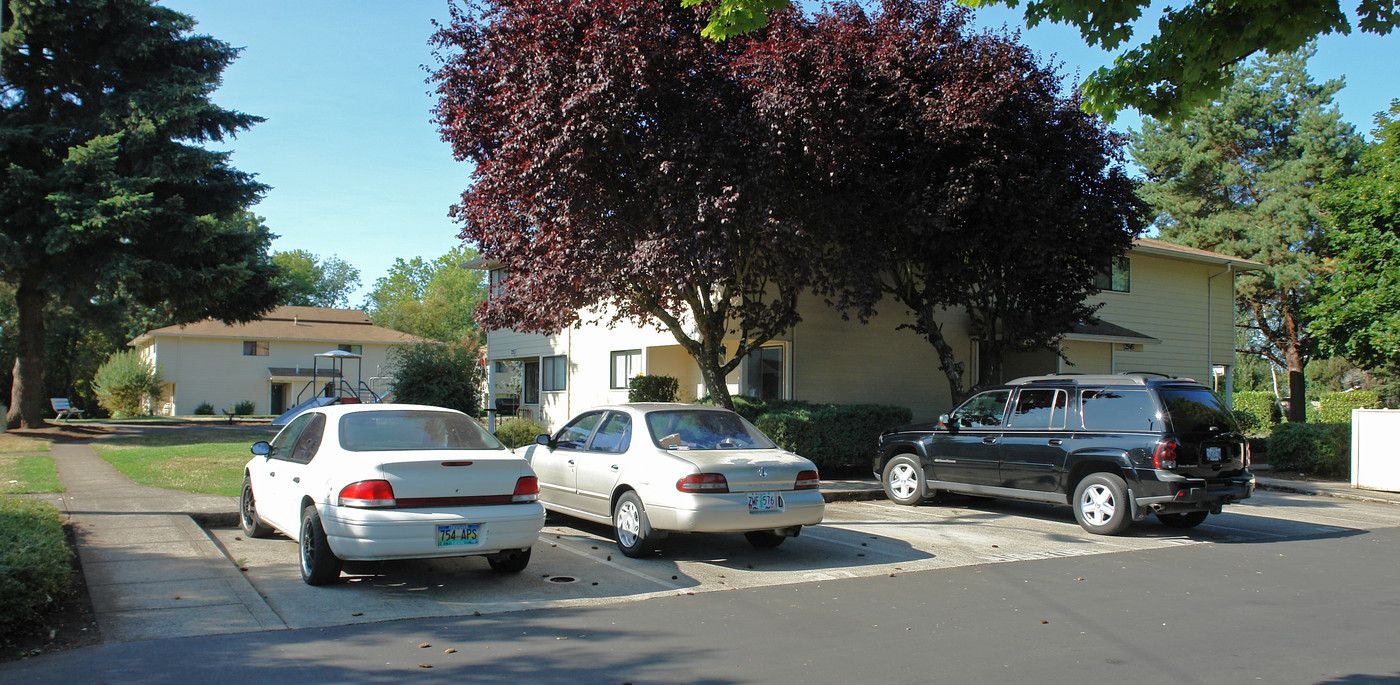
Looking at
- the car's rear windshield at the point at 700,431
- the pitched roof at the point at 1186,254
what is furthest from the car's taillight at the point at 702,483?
the pitched roof at the point at 1186,254

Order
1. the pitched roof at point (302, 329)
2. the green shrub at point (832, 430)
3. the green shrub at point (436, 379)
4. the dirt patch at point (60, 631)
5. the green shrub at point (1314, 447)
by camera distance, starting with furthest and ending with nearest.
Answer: the pitched roof at point (302, 329), the green shrub at point (436, 379), the green shrub at point (1314, 447), the green shrub at point (832, 430), the dirt patch at point (60, 631)

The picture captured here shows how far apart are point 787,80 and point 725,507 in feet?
25.1

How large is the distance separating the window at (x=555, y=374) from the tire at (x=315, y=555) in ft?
59.8

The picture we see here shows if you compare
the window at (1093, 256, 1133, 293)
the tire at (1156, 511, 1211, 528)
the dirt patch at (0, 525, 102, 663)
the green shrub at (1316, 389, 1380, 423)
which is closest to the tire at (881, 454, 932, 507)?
the tire at (1156, 511, 1211, 528)

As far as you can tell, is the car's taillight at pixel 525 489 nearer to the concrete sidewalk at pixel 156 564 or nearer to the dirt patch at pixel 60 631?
the concrete sidewalk at pixel 156 564

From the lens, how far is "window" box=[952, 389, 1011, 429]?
1209 centimetres

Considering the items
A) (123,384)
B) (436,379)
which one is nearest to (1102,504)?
(436,379)

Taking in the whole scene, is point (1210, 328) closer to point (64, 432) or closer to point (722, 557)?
point (722, 557)

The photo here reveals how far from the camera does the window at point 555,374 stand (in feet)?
85.2

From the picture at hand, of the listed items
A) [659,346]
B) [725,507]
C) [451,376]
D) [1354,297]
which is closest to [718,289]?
[659,346]

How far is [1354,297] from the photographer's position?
21234mm

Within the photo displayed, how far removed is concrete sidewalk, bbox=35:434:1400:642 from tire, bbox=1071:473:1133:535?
8805 mm

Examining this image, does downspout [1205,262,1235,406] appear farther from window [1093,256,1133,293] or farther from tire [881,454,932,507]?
tire [881,454,932,507]

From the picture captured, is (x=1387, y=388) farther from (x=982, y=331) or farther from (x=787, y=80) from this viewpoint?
(x=787, y=80)
